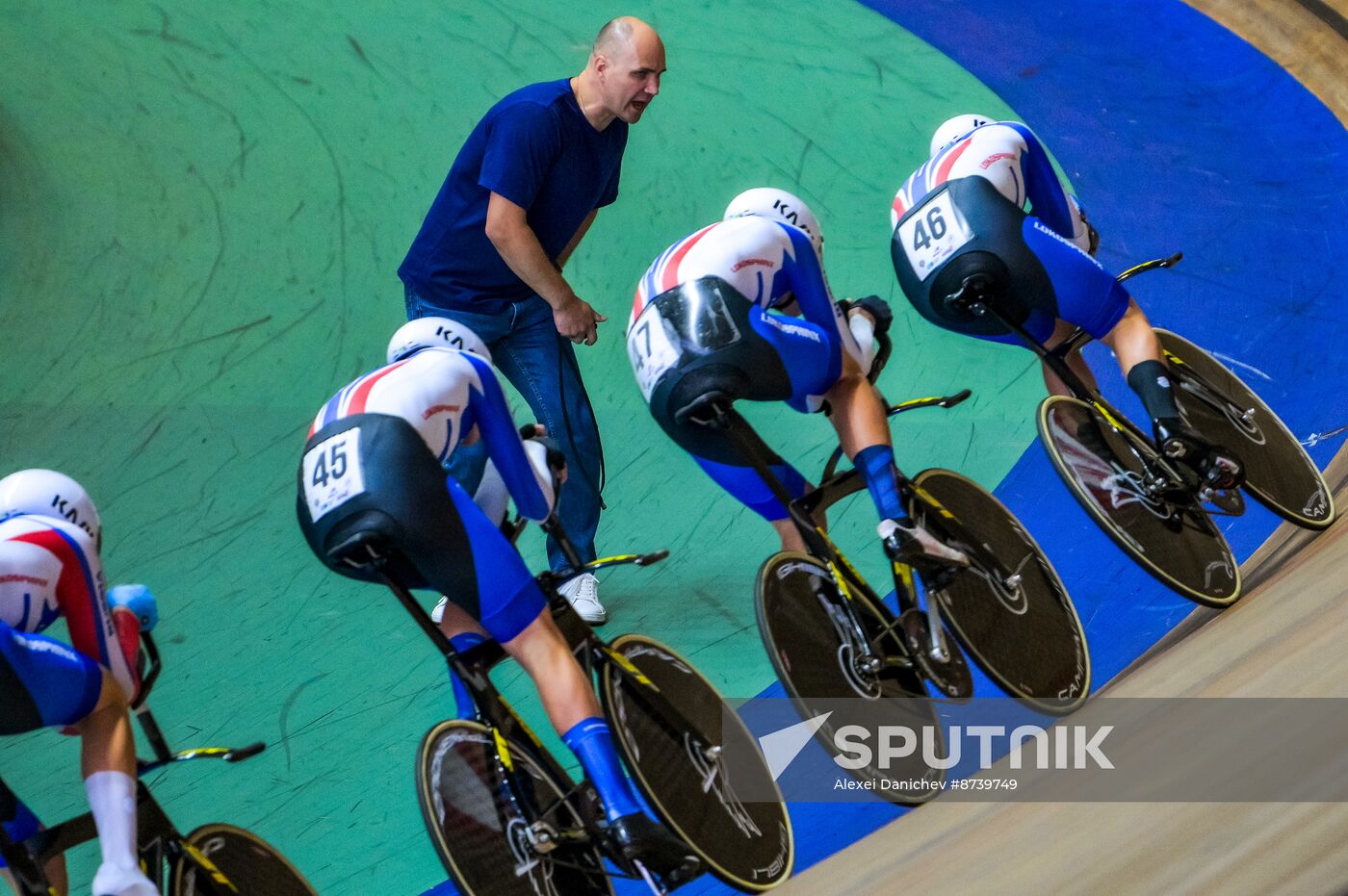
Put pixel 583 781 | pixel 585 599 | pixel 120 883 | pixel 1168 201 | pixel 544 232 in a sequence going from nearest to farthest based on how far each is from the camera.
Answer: pixel 120 883
pixel 583 781
pixel 544 232
pixel 585 599
pixel 1168 201

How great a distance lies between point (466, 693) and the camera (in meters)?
3.19

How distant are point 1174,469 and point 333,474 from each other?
81.7 inches

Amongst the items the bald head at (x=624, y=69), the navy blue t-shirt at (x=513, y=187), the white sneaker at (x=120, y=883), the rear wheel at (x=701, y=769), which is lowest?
the rear wheel at (x=701, y=769)

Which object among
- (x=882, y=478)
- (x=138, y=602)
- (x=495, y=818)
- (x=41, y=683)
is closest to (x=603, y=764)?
(x=495, y=818)

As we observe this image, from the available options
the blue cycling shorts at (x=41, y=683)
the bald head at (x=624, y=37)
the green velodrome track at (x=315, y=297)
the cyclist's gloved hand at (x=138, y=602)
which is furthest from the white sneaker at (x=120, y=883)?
the bald head at (x=624, y=37)

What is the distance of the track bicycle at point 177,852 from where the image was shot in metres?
A: 2.74

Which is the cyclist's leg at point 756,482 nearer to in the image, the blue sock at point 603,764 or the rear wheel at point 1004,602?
the rear wheel at point 1004,602

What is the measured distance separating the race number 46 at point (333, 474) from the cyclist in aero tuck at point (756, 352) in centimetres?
74

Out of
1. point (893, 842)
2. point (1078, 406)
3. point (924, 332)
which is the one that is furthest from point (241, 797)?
point (924, 332)

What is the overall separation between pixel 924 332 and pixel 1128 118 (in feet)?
6.47

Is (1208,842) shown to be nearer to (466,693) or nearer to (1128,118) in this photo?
(466,693)

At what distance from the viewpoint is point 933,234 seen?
12.6ft

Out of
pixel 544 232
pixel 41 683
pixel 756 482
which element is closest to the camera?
pixel 41 683

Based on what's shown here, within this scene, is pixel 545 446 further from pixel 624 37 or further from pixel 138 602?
pixel 624 37
